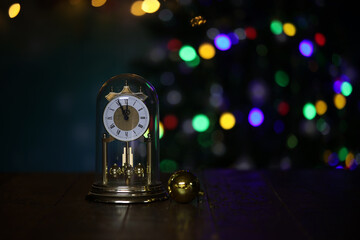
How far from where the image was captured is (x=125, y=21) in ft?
12.6

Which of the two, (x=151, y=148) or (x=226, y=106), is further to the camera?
(x=226, y=106)

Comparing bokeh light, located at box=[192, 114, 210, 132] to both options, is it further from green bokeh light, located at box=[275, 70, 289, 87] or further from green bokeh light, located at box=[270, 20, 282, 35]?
green bokeh light, located at box=[270, 20, 282, 35]

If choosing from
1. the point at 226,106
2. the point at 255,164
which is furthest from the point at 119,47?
the point at 255,164

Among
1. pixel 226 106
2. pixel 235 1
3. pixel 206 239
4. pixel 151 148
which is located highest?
pixel 235 1

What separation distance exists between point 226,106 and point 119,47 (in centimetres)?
87

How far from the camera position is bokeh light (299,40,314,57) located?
3637 mm

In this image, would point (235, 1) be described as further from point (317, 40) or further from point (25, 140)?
point (25, 140)

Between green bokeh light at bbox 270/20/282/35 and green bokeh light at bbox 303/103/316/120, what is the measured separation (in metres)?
0.52

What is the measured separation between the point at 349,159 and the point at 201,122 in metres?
1.04

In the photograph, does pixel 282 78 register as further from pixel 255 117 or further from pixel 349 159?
pixel 349 159

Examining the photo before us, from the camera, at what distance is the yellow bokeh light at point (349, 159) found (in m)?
3.69

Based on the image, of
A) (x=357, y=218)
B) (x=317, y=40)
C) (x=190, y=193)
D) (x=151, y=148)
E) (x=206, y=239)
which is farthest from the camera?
(x=317, y=40)

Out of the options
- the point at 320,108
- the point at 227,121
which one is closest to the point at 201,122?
the point at 227,121

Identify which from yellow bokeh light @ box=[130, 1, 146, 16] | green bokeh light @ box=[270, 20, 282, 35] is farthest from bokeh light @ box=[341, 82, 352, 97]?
yellow bokeh light @ box=[130, 1, 146, 16]
